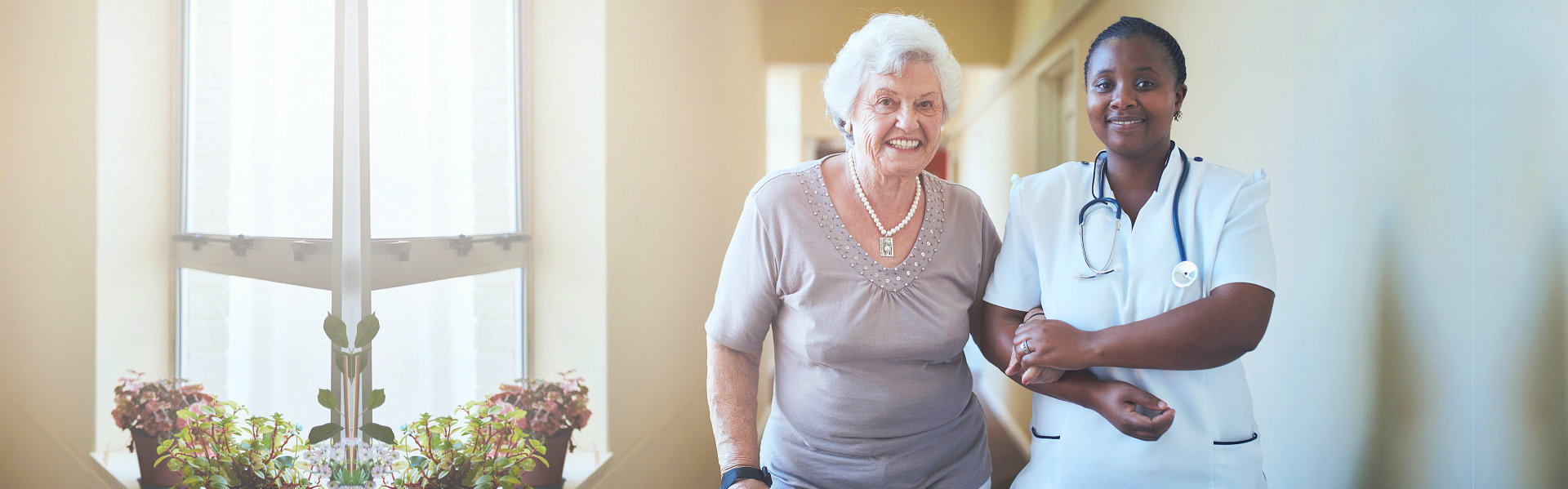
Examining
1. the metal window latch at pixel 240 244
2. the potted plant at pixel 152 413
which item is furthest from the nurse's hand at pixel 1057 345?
the potted plant at pixel 152 413

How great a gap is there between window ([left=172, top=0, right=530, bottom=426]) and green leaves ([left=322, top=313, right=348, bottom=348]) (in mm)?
26

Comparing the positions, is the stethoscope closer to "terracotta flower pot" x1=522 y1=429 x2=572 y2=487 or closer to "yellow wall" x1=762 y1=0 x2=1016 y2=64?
"yellow wall" x1=762 y1=0 x2=1016 y2=64

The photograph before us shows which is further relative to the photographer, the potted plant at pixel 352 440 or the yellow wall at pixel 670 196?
the yellow wall at pixel 670 196

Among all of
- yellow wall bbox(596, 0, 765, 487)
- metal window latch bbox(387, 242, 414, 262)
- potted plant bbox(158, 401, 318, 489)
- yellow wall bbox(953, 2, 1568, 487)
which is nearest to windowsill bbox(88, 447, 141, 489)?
potted plant bbox(158, 401, 318, 489)

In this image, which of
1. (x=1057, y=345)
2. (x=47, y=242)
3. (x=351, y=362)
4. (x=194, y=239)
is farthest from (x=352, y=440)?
(x=1057, y=345)

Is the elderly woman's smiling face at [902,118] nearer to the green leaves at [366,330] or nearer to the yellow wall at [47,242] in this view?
the green leaves at [366,330]

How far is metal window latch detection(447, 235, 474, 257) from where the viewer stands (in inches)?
66.5

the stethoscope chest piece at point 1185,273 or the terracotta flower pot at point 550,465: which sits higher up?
the stethoscope chest piece at point 1185,273

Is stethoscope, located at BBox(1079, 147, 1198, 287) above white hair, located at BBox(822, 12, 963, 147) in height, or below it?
below

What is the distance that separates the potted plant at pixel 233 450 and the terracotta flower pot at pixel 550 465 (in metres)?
0.54

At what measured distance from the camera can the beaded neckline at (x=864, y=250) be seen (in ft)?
3.69

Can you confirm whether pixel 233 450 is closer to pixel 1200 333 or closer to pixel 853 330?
pixel 853 330

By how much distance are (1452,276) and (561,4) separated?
1.86 m

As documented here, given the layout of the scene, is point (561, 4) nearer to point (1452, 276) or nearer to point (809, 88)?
point (809, 88)
